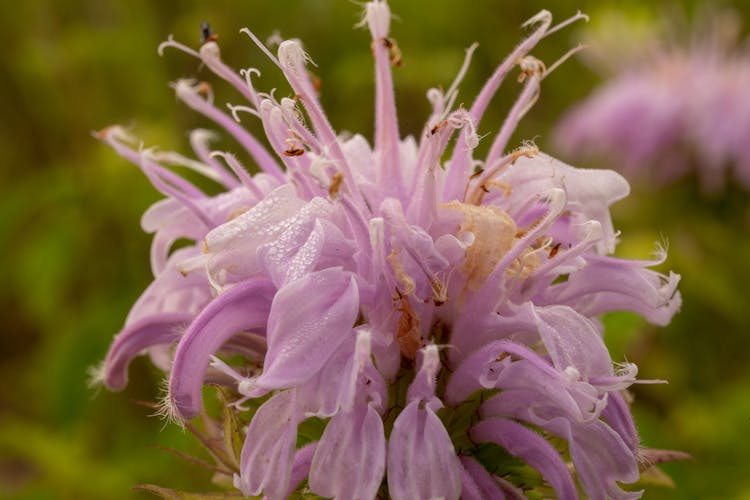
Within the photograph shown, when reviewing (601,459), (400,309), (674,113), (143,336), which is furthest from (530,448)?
(674,113)

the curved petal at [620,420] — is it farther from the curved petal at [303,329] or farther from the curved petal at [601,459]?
the curved petal at [303,329]

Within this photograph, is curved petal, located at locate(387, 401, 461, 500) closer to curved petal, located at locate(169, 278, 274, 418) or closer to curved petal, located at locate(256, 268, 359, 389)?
curved petal, located at locate(256, 268, 359, 389)

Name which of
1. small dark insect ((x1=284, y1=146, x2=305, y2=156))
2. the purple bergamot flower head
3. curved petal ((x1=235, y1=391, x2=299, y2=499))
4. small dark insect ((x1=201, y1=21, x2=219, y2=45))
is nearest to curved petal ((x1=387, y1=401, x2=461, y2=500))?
the purple bergamot flower head

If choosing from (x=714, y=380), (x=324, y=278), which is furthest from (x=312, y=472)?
(x=714, y=380)

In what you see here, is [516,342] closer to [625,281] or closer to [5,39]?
[625,281]

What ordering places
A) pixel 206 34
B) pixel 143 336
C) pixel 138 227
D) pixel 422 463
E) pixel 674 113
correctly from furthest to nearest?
pixel 674 113
pixel 138 227
pixel 206 34
pixel 143 336
pixel 422 463

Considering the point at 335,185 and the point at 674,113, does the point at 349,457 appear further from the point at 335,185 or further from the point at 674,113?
the point at 674,113
